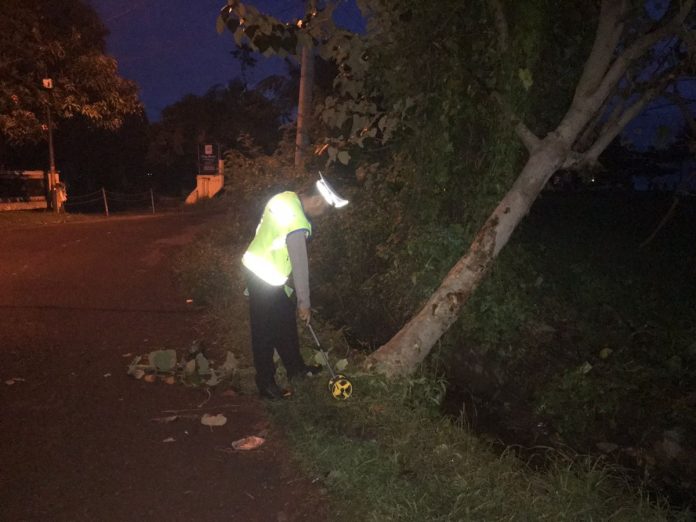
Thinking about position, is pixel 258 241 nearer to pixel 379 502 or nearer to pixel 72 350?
pixel 379 502

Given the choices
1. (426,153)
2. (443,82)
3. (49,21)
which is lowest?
(426,153)

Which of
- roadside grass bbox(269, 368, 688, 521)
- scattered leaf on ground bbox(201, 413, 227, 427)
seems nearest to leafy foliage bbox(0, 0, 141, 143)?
scattered leaf on ground bbox(201, 413, 227, 427)

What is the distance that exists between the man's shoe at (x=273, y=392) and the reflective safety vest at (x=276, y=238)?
83 centimetres

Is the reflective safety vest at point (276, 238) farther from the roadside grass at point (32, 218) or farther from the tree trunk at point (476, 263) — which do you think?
the roadside grass at point (32, 218)

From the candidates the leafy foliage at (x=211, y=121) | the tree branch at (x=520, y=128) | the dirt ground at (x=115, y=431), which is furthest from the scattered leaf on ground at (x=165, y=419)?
the leafy foliage at (x=211, y=121)

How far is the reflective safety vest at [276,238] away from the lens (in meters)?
4.43

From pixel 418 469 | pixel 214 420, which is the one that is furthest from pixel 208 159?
pixel 418 469

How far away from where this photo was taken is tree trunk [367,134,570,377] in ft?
16.7

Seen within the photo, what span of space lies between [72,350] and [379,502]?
390 centimetres

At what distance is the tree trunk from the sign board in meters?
26.1

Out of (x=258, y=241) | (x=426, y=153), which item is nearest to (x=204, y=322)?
(x=258, y=241)

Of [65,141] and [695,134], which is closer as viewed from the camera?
[695,134]

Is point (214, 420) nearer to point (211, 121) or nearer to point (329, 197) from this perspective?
point (329, 197)

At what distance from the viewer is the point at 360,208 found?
845cm
